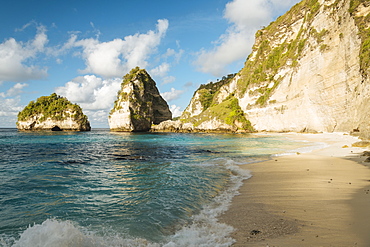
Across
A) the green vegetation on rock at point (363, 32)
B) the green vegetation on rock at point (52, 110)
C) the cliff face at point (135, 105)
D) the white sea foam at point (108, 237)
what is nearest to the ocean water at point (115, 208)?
the white sea foam at point (108, 237)

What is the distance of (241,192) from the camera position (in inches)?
302

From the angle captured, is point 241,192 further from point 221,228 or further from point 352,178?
point 352,178

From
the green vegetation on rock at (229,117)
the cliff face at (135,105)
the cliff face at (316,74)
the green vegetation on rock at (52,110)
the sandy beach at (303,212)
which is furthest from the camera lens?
the green vegetation on rock at (52,110)

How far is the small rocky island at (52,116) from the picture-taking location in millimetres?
96312

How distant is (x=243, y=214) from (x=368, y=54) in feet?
105

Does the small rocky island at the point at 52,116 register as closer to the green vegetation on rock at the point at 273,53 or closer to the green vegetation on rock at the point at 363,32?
the green vegetation on rock at the point at 273,53

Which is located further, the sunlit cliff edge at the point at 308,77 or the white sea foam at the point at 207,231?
the sunlit cliff edge at the point at 308,77

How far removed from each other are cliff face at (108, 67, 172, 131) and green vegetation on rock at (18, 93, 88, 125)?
597 inches

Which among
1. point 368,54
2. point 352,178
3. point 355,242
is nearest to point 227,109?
point 368,54

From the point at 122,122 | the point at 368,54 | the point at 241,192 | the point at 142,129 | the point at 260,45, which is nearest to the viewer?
the point at 241,192

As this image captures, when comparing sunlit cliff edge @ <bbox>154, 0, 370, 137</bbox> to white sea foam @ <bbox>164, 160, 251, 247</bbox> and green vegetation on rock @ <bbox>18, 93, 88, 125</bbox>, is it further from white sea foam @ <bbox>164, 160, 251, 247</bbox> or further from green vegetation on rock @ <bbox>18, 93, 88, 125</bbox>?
green vegetation on rock @ <bbox>18, 93, 88, 125</bbox>

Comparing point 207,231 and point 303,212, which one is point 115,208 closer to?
point 207,231

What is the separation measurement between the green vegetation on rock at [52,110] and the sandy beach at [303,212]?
103831 millimetres

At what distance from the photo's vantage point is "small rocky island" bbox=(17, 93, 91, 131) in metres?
96.3
